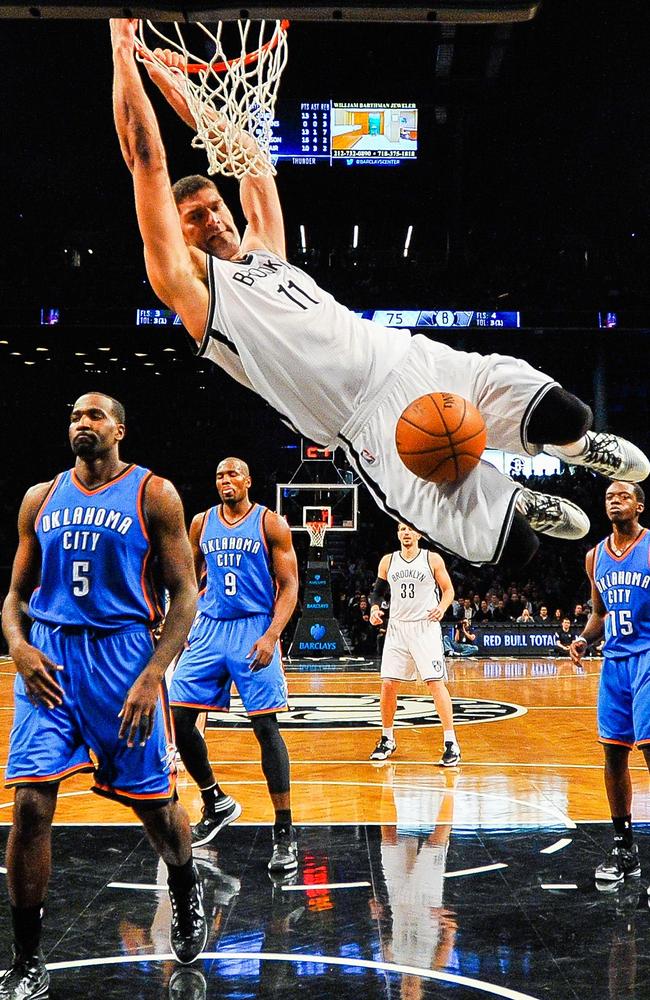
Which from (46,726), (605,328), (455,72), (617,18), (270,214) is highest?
(455,72)

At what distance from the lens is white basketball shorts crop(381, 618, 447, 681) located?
7.54 metres

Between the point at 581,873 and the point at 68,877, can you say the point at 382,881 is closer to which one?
the point at 581,873

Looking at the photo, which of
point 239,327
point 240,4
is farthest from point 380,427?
point 240,4

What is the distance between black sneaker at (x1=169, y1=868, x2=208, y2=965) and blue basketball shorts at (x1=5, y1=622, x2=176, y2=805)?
42cm

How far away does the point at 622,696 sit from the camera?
183 inches

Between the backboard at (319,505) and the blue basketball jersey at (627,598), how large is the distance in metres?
10.7

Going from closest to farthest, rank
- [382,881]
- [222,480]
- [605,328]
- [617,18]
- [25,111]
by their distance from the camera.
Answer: [382,881] < [222,480] < [617,18] < [25,111] < [605,328]

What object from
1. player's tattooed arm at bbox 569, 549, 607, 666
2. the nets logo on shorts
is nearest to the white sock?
player's tattooed arm at bbox 569, 549, 607, 666

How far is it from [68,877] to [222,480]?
2127 mm

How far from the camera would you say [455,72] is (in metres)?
15.3

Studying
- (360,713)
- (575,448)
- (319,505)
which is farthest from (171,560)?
(319,505)

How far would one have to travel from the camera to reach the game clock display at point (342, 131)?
51.4 feet

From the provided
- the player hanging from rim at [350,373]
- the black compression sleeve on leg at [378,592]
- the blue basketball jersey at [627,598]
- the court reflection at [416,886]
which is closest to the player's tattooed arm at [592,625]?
the blue basketball jersey at [627,598]

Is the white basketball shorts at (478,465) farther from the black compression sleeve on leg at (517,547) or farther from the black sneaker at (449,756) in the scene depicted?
the black sneaker at (449,756)
